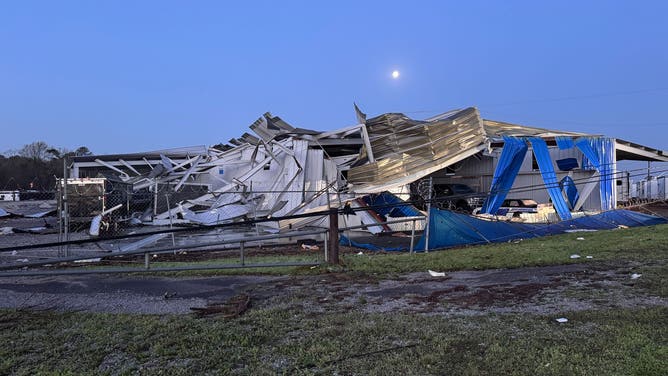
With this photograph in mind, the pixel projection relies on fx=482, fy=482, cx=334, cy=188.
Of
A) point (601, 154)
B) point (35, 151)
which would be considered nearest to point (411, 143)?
point (601, 154)

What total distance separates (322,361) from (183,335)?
1.48 metres

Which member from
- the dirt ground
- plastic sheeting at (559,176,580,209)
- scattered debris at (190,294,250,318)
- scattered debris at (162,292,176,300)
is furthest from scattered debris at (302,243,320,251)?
plastic sheeting at (559,176,580,209)

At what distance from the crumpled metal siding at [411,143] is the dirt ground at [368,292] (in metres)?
15.5

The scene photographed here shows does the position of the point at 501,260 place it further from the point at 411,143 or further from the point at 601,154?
the point at 601,154

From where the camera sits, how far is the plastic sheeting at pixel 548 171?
22062 millimetres

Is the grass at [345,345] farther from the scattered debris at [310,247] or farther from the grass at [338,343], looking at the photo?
the scattered debris at [310,247]

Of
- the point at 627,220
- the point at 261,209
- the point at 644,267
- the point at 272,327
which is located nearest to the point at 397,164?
the point at 261,209

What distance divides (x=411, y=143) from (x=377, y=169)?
3.29m

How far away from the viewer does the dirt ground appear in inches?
206

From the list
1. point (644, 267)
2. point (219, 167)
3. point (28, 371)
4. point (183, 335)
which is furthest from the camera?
point (219, 167)

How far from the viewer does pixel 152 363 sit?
376cm

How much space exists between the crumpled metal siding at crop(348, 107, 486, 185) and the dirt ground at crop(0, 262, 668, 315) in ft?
50.9

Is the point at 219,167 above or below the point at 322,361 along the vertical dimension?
above

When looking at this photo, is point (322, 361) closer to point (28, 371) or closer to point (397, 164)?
point (28, 371)
